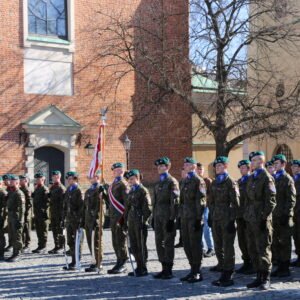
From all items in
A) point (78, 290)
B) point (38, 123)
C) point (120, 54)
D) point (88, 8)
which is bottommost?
point (78, 290)

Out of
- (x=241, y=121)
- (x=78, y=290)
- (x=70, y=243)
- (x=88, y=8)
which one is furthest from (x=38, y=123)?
(x=78, y=290)

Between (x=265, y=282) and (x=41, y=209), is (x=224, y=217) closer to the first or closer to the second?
(x=265, y=282)

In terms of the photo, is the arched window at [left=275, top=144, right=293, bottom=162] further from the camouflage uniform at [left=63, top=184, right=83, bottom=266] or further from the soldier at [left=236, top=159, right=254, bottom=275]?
the camouflage uniform at [left=63, top=184, right=83, bottom=266]

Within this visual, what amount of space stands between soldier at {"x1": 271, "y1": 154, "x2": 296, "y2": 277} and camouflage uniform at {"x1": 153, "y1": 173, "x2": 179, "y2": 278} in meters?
1.80

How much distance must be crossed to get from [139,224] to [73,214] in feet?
5.77

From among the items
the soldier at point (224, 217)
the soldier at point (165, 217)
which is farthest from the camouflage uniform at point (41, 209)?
the soldier at point (224, 217)

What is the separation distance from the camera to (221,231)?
32.5ft

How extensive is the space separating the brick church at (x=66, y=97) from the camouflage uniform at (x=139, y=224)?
1140cm

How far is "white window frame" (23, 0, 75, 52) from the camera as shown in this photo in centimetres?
2170

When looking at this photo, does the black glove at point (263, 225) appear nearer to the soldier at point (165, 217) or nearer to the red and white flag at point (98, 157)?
the soldier at point (165, 217)

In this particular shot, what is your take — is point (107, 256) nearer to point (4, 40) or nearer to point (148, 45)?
point (4, 40)

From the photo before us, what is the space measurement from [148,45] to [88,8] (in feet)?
8.94

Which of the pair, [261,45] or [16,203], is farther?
[261,45]

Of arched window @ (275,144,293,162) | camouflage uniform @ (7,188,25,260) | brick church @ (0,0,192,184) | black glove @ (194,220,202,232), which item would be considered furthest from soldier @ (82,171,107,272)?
arched window @ (275,144,293,162)
